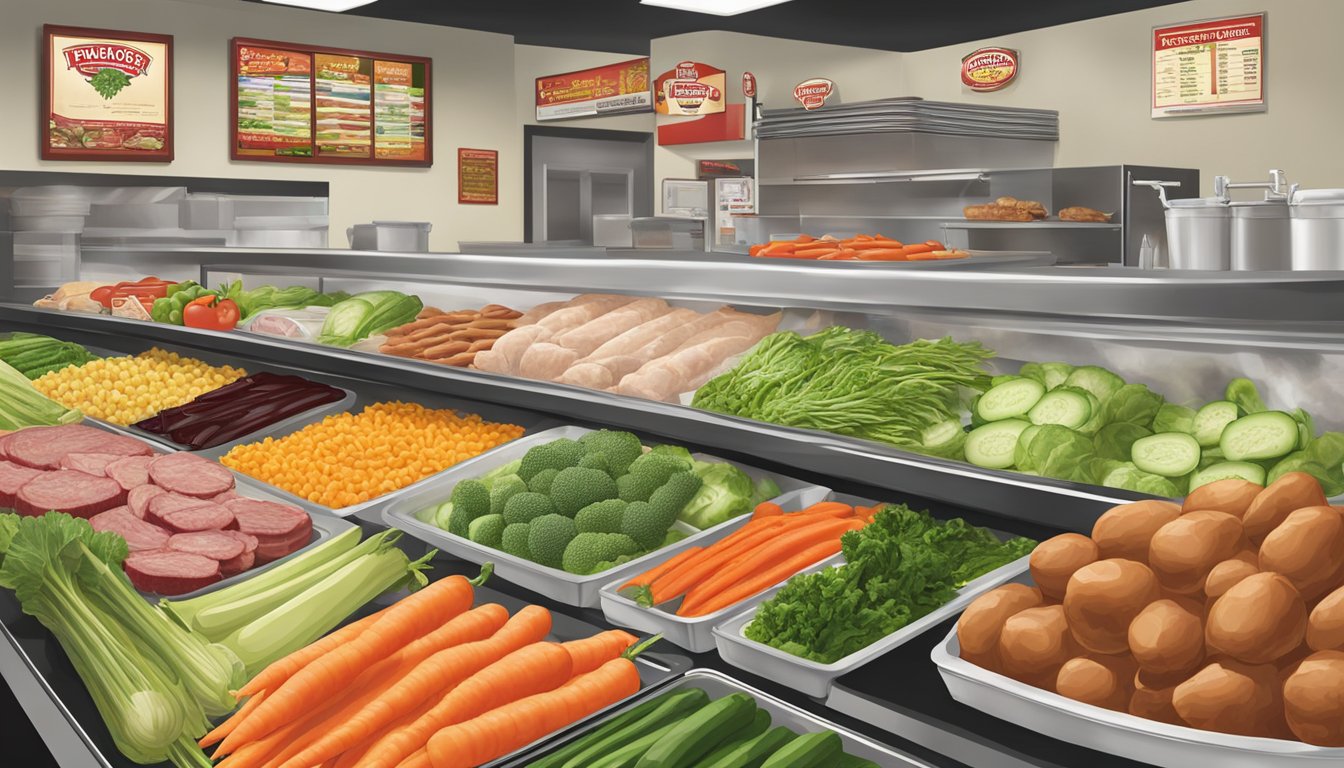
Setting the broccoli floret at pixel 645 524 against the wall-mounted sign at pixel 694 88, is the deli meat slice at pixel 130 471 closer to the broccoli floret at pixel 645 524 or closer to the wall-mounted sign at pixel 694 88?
the broccoli floret at pixel 645 524

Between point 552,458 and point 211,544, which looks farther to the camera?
point 552,458

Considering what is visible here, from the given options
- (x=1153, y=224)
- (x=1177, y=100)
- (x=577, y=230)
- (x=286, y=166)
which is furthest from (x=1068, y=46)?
(x=286, y=166)

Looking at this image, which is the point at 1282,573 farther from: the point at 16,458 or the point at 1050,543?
the point at 16,458

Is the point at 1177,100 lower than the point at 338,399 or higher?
higher

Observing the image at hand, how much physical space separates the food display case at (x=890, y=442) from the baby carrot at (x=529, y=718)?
0.06 meters

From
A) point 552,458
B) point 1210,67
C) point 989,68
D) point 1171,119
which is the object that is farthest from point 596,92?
point 552,458

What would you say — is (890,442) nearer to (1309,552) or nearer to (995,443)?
(995,443)

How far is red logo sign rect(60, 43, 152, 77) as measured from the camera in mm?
7188

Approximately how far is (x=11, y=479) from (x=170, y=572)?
977mm

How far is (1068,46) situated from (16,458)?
780cm

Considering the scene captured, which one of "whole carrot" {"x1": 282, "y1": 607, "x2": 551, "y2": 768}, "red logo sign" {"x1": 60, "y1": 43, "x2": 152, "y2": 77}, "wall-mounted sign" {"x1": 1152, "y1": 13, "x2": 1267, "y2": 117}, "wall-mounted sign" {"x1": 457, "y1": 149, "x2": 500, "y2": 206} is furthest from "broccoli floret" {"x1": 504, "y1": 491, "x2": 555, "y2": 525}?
"wall-mounted sign" {"x1": 457, "y1": 149, "x2": 500, "y2": 206}

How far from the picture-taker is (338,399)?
145 inches

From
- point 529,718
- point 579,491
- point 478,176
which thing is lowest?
point 529,718

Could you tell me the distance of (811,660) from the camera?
5.35ft
